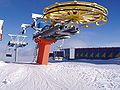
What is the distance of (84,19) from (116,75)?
5.19m

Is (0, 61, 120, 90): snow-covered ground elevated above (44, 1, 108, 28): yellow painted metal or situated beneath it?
situated beneath

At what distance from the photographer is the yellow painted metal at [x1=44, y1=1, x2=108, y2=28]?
1516cm

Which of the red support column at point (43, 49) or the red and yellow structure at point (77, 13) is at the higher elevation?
the red and yellow structure at point (77, 13)

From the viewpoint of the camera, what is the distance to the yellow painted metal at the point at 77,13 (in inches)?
597

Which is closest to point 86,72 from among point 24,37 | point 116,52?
point 24,37

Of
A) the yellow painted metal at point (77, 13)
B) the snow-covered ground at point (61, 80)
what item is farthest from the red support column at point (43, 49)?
the yellow painted metal at point (77, 13)

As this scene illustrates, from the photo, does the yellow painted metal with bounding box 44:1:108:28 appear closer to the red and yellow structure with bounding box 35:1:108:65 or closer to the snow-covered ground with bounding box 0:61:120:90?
the red and yellow structure with bounding box 35:1:108:65

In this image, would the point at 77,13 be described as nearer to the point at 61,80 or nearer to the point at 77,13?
the point at 77,13

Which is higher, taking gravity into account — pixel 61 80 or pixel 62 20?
pixel 62 20

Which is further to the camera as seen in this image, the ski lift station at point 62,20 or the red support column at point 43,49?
the red support column at point 43,49

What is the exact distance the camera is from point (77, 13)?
1653 cm

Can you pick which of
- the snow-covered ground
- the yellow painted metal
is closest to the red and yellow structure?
the yellow painted metal

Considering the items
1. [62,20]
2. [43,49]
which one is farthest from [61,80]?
[43,49]

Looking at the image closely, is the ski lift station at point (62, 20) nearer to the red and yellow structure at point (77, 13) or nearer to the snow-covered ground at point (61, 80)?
the red and yellow structure at point (77, 13)
